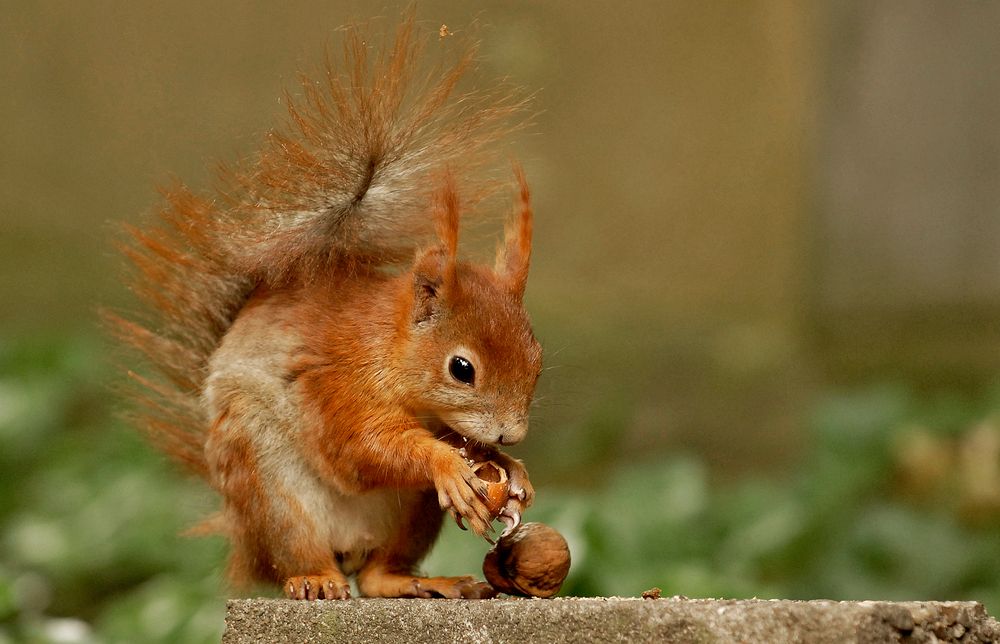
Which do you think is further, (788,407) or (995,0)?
(788,407)

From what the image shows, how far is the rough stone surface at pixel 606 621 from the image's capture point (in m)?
1.02

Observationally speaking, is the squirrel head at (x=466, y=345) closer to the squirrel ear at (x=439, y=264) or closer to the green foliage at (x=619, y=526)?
the squirrel ear at (x=439, y=264)

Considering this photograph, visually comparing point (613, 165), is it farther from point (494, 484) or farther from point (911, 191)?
point (494, 484)

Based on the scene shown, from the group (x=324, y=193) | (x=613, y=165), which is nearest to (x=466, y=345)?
(x=324, y=193)

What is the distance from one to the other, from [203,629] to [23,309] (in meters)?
1.66

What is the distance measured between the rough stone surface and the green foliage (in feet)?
2.45

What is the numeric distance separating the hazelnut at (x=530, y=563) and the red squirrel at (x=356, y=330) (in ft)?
0.13

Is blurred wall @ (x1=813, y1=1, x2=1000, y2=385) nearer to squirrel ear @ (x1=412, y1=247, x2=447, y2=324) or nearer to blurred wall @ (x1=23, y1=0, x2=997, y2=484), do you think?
blurred wall @ (x1=23, y1=0, x2=997, y2=484)

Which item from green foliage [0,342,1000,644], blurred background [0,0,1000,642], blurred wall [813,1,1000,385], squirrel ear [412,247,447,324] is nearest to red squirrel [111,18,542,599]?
squirrel ear [412,247,447,324]

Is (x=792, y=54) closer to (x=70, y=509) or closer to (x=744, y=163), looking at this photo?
(x=744, y=163)

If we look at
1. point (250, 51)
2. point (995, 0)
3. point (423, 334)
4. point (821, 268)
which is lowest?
point (821, 268)

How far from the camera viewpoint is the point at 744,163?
10.8 ft

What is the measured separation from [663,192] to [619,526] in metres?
1.23

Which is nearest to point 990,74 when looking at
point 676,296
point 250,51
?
point 676,296
